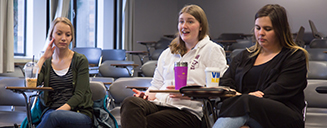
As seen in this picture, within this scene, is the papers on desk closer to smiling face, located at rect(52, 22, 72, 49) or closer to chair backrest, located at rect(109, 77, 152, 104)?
smiling face, located at rect(52, 22, 72, 49)

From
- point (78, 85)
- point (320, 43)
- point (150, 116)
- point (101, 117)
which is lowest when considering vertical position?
point (101, 117)

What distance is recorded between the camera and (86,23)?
27.7ft

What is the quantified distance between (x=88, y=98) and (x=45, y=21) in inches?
188

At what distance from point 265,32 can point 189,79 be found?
0.52m

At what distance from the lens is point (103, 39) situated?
8828 mm

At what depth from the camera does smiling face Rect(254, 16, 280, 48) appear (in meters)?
1.84

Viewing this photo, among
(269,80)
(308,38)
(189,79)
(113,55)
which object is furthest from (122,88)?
(308,38)

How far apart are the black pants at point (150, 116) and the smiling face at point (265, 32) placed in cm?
57

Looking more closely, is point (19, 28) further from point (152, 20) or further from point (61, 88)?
point (152, 20)

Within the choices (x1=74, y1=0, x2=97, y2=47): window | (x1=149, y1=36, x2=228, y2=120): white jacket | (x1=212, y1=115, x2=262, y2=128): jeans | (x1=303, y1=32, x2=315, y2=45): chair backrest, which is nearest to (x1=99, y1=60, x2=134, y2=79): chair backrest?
(x1=74, y1=0, x2=97, y2=47): window

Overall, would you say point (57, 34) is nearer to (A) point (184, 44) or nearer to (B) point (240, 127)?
(A) point (184, 44)

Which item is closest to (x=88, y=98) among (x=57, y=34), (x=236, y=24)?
(x=57, y=34)

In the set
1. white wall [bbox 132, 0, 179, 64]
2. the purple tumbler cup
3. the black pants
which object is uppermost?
white wall [bbox 132, 0, 179, 64]

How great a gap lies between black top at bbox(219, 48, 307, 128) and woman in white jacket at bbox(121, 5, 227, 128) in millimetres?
152
